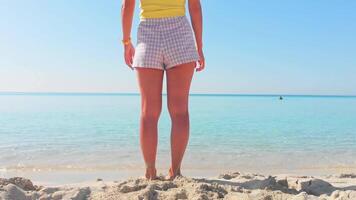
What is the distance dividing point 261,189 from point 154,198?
820 mm

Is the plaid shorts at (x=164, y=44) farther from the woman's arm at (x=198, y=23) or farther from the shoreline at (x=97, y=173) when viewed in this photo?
the shoreline at (x=97, y=173)

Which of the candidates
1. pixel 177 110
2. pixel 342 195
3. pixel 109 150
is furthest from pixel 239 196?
pixel 109 150

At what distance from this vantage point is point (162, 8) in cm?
305

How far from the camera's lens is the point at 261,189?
2902 millimetres

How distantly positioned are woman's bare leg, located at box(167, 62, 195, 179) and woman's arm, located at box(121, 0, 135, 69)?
38 cm

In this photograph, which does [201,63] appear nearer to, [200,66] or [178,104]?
[200,66]

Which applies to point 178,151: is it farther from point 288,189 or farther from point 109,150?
point 109,150

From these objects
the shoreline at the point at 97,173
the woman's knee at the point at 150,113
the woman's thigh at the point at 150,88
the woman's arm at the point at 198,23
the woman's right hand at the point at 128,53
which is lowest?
the shoreline at the point at 97,173

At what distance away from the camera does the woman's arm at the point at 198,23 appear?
126 inches

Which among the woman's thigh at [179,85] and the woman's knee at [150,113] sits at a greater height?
the woman's thigh at [179,85]

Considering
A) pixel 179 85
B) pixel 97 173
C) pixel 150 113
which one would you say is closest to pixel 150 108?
pixel 150 113

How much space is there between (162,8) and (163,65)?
1.37 ft

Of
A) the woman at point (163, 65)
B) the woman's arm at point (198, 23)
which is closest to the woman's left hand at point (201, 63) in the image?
the woman's arm at point (198, 23)

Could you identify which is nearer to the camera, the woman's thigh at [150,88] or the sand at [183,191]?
the sand at [183,191]
